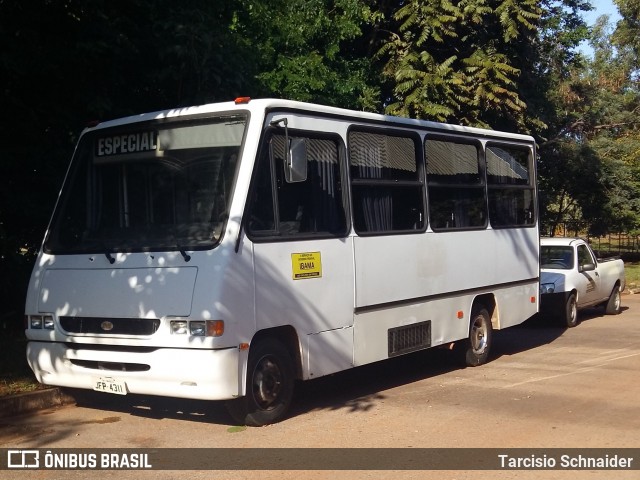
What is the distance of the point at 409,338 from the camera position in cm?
985

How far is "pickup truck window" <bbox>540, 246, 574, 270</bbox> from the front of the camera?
16.9 m

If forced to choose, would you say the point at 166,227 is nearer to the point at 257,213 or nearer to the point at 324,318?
the point at 257,213

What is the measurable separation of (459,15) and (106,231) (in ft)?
44.6

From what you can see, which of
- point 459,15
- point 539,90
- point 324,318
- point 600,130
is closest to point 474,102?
point 459,15

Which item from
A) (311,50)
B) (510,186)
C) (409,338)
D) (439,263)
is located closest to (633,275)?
(311,50)

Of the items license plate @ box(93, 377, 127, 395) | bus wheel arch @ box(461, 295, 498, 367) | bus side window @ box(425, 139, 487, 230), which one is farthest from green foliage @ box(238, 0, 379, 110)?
license plate @ box(93, 377, 127, 395)

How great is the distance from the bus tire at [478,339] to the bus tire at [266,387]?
4057 millimetres

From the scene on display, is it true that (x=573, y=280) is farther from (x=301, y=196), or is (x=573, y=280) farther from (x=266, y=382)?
(x=266, y=382)

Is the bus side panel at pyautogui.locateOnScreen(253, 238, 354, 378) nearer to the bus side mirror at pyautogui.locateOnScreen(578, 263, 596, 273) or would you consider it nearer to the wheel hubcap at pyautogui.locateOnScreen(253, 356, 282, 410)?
the wheel hubcap at pyautogui.locateOnScreen(253, 356, 282, 410)

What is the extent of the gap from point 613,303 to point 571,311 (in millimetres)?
2576

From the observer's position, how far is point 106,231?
8.35 m

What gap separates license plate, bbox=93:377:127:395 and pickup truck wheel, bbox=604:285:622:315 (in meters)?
13.4

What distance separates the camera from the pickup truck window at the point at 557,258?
16906mm

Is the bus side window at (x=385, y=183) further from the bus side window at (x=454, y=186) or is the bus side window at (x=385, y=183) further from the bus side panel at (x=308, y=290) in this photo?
the bus side panel at (x=308, y=290)
